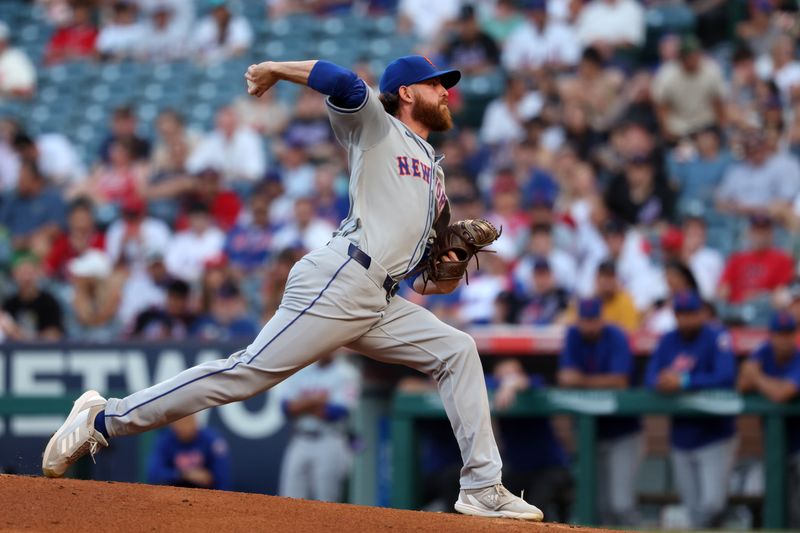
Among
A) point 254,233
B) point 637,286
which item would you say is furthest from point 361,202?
point 254,233

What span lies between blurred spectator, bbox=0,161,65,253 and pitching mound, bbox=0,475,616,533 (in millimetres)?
7356

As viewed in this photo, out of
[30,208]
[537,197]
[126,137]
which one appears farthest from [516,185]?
[30,208]

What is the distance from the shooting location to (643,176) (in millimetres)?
10492

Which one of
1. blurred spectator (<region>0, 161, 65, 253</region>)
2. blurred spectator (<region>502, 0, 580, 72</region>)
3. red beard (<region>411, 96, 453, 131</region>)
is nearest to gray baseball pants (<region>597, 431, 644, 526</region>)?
red beard (<region>411, 96, 453, 131</region>)

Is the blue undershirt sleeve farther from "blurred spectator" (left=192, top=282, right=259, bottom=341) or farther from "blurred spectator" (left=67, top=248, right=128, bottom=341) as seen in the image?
"blurred spectator" (left=67, top=248, right=128, bottom=341)

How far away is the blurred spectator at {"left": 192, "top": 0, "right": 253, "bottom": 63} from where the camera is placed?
14805 mm

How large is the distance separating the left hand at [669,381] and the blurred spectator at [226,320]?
3170 millimetres

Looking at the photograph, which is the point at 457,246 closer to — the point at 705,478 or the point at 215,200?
the point at 705,478

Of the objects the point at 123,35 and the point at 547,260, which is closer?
the point at 547,260

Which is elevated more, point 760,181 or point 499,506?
point 760,181

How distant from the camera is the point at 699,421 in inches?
318

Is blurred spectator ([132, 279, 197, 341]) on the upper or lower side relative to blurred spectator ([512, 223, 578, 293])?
lower

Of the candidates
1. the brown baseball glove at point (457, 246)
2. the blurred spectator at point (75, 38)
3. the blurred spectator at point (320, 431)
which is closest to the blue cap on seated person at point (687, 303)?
the blurred spectator at point (320, 431)

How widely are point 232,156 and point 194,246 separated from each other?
151cm
